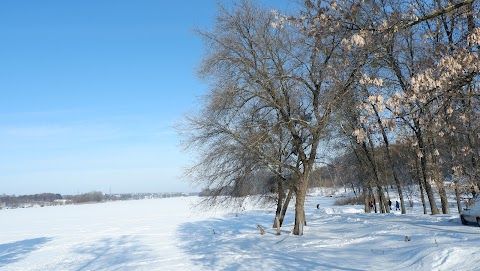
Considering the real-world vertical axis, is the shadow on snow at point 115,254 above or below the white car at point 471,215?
below

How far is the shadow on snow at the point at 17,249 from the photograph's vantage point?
23625 millimetres

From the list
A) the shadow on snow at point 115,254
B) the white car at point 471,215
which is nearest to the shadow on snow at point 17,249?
the shadow on snow at point 115,254

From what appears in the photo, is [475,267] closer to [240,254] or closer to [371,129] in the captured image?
[371,129]

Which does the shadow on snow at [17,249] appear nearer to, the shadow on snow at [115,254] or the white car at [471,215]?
the shadow on snow at [115,254]

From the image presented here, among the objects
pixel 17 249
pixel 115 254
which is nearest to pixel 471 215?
pixel 115 254

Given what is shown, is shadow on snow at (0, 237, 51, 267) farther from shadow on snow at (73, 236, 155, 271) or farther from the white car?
the white car

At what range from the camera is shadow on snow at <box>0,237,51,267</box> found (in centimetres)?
2362

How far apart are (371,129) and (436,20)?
1.96 metres

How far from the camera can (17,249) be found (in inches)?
1094

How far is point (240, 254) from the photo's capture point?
13.3 m

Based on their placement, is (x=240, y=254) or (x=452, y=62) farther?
(x=240, y=254)

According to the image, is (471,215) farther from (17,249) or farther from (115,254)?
(17,249)

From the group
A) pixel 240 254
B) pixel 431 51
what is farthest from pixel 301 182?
pixel 431 51

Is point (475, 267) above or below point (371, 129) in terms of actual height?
below
